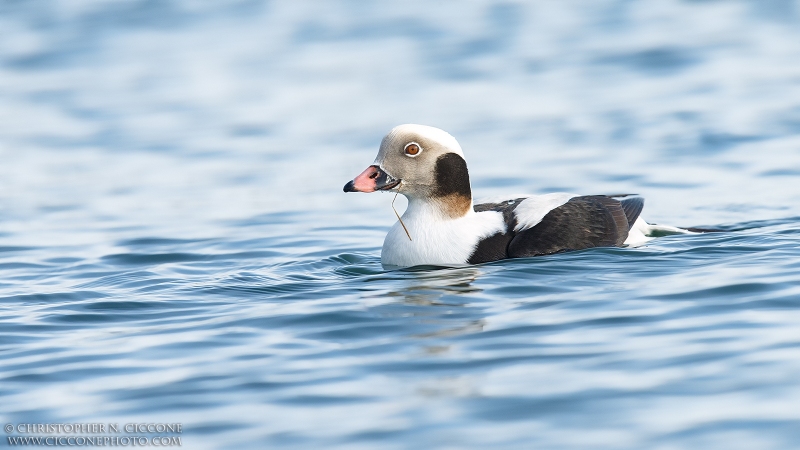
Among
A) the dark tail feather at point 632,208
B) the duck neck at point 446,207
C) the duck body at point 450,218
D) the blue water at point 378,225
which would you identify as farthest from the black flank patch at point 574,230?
the duck neck at point 446,207

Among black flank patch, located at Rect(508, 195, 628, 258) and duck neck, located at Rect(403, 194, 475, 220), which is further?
duck neck, located at Rect(403, 194, 475, 220)

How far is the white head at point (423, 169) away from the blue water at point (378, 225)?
1.93 feet

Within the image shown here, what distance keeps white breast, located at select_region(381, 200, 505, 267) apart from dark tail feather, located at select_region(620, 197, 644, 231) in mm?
1112

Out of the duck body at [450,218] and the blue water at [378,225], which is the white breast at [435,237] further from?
the blue water at [378,225]

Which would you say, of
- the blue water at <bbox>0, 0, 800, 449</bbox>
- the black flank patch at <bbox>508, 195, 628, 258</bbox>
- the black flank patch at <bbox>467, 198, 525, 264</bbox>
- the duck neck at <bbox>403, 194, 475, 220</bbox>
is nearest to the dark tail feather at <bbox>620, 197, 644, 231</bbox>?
the black flank patch at <bbox>508, 195, 628, 258</bbox>

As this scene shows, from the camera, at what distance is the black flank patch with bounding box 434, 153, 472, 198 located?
9.06 meters

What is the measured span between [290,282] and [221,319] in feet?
3.57

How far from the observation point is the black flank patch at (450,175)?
9.06 meters

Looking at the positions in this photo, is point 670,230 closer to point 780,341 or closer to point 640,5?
point 780,341

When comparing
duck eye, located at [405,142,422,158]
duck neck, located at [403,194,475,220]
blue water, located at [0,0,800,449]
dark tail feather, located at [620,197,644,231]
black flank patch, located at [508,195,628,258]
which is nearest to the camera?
blue water, located at [0,0,800,449]

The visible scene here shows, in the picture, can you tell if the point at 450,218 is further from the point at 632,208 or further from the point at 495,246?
the point at 632,208

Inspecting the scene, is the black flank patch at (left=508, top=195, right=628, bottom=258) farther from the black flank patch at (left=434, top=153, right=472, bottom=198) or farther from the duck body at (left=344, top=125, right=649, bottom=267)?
the black flank patch at (left=434, top=153, right=472, bottom=198)

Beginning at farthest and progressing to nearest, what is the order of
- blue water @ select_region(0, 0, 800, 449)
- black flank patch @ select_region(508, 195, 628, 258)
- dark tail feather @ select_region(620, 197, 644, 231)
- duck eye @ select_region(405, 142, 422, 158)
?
dark tail feather @ select_region(620, 197, 644, 231) < duck eye @ select_region(405, 142, 422, 158) < black flank patch @ select_region(508, 195, 628, 258) < blue water @ select_region(0, 0, 800, 449)

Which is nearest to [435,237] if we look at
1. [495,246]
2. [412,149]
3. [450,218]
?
[450,218]
